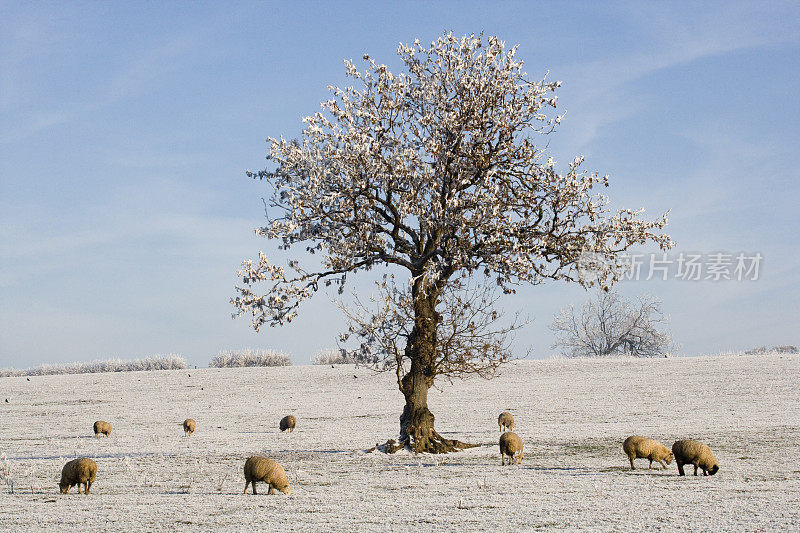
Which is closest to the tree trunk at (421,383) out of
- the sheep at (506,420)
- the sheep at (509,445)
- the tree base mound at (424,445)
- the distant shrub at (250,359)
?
the tree base mound at (424,445)

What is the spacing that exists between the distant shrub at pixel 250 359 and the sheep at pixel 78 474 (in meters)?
57.6

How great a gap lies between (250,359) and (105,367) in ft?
59.6

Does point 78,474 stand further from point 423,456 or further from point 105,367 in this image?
point 105,367

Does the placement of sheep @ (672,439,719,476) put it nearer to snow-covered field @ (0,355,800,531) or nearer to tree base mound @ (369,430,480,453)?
snow-covered field @ (0,355,800,531)

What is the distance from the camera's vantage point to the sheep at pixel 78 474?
16.3 m

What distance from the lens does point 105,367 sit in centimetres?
8181

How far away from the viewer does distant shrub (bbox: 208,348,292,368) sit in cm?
7450

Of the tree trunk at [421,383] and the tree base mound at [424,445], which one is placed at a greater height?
the tree trunk at [421,383]

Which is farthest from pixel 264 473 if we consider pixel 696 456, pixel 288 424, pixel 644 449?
pixel 288 424

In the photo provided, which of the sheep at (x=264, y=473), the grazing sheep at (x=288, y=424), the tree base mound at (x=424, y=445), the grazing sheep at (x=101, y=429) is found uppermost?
the sheep at (x=264, y=473)

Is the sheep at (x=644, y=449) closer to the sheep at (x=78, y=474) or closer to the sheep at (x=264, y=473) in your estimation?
the sheep at (x=264, y=473)

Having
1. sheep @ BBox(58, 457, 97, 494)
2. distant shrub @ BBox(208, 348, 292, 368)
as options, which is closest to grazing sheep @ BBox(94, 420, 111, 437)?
sheep @ BBox(58, 457, 97, 494)

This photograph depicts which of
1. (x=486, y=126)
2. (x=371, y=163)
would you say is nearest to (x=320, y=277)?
(x=371, y=163)

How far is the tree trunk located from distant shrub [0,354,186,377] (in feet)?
185
